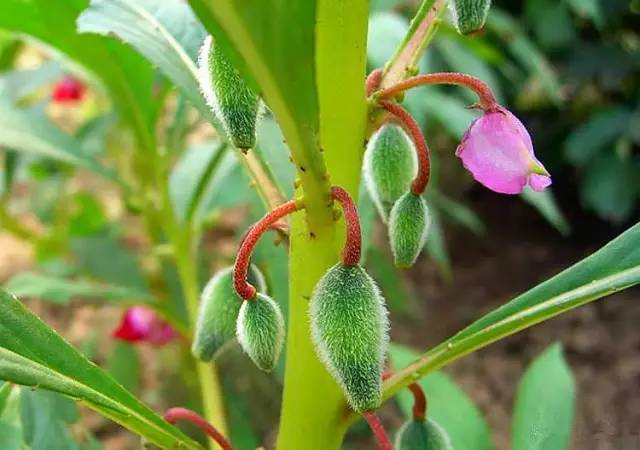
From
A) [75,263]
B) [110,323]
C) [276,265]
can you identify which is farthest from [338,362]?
[110,323]

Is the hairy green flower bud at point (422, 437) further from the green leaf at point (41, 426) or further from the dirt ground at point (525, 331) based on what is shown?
the dirt ground at point (525, 331)

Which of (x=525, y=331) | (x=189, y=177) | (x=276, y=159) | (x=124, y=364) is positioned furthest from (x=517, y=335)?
(x=276, y=159)

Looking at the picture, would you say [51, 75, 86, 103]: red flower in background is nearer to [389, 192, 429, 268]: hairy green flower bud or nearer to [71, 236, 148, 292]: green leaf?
[71, 236, 148, 292]: green leaf

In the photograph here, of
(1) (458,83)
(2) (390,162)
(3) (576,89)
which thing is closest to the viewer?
(1) (458,83)

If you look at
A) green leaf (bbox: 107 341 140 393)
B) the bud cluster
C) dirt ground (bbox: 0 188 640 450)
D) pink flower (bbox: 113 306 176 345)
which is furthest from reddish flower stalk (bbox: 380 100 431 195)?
green leaf (bbox: 107 341 140 393)

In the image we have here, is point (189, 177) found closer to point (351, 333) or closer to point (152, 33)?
point (152, 33)

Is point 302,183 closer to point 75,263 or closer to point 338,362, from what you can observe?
point 338,362

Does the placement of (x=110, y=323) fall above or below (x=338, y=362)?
below
